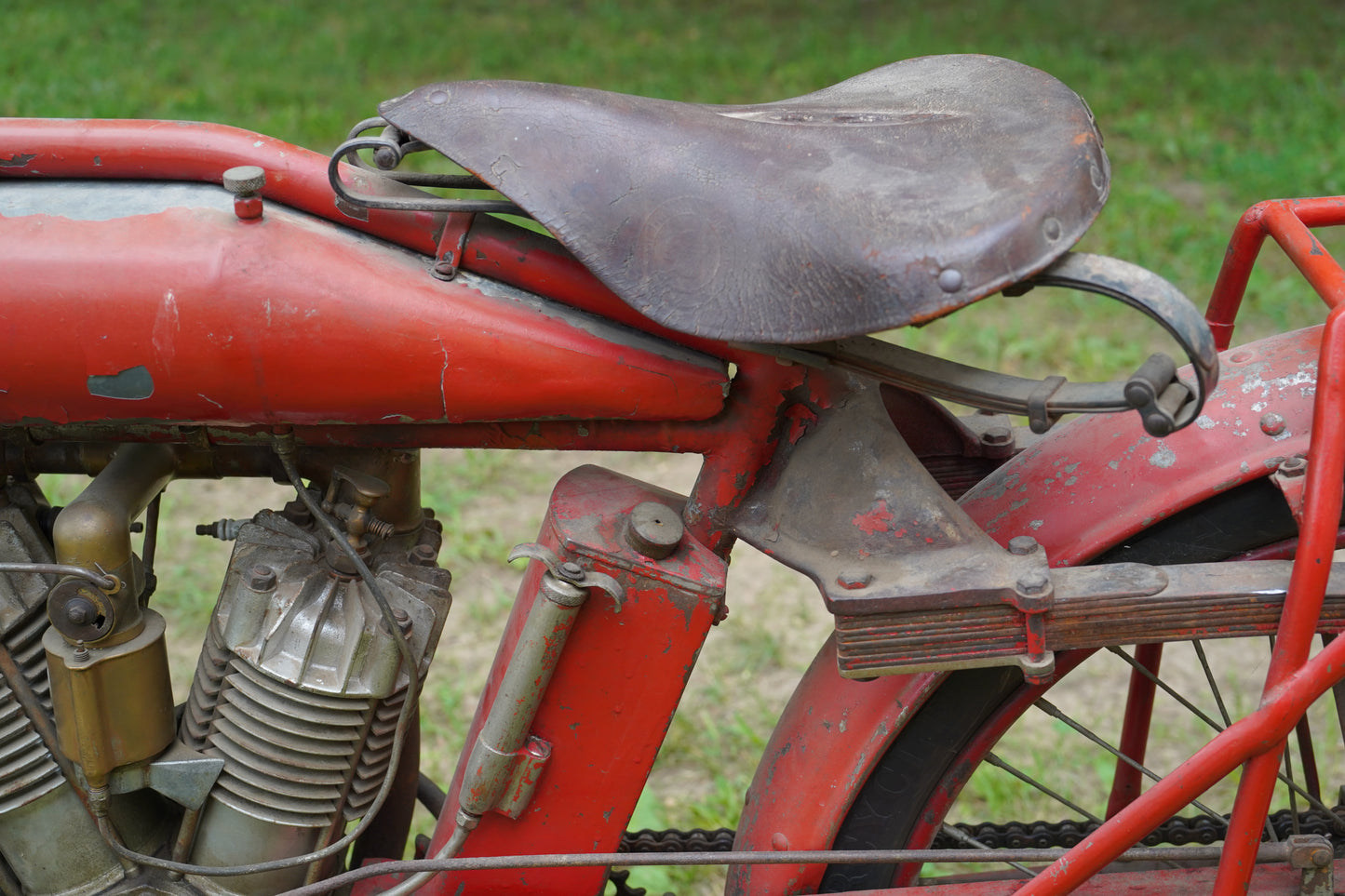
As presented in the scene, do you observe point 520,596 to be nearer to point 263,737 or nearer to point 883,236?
point 263,737

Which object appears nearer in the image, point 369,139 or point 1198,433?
point 369,139

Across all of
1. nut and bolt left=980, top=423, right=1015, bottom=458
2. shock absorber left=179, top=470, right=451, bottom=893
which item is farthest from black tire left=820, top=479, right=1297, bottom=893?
shock absorber left=179, top=470, right=451, bottom=893

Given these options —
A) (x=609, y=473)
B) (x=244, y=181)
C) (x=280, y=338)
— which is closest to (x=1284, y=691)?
(x=609, y=473)

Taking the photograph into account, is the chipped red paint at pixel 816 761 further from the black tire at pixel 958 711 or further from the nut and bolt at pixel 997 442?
the nut and bolt at pixel 997 442

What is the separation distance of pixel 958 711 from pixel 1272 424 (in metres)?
0.47

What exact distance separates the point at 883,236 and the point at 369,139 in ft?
1.77

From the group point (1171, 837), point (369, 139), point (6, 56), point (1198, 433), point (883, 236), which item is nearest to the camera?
point (883, 236)

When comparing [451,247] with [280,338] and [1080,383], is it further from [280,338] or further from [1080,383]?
[1080,383]

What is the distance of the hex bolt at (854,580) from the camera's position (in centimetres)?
137

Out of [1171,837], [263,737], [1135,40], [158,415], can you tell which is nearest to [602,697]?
[263,737]

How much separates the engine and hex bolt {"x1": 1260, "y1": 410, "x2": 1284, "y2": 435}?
3.14 feet

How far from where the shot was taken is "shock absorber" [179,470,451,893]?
1496mm

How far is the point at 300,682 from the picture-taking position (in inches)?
58.2

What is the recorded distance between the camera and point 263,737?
1505 mm
